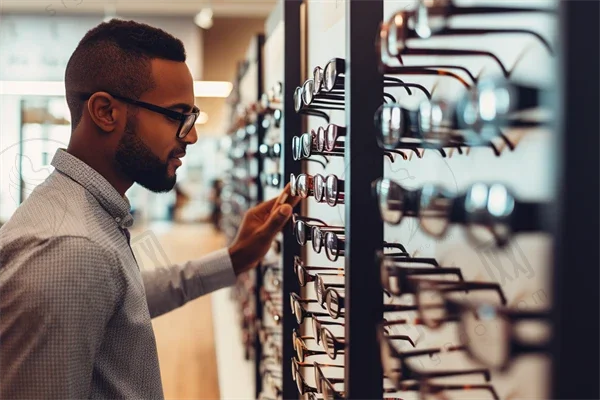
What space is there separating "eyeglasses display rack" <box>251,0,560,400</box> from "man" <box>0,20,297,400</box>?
413 mm

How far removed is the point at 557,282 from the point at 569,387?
0.32ft

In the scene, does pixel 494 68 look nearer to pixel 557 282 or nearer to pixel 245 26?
pixel 557 282

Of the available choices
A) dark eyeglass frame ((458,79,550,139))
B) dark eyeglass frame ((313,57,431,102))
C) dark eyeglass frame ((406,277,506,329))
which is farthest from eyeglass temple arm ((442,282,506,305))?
dark eyeglass frame ((313,57,431,102))

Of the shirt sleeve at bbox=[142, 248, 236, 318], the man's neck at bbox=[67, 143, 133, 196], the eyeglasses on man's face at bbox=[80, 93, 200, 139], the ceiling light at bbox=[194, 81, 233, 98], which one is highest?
the ceiling light at bbox=[194, 81, 233, 98]

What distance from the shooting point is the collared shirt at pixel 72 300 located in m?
1.43

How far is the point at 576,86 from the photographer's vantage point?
2.07 feet

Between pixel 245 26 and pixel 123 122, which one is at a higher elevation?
pixel 245 26

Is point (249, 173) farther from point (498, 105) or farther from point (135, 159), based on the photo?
point (498, 105)

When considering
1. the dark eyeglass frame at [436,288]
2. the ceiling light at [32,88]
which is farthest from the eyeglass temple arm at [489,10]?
the ceiling light at [32,88]

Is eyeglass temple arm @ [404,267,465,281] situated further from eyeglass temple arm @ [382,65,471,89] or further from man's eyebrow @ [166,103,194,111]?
man's eyebrow @ [166,103,194,111]

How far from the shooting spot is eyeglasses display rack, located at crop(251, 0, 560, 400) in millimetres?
832

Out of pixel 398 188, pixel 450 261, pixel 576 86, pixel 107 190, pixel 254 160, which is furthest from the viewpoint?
pixel 254 160

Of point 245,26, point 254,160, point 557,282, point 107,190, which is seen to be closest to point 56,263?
point 107,190

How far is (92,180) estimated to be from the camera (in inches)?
67.9
